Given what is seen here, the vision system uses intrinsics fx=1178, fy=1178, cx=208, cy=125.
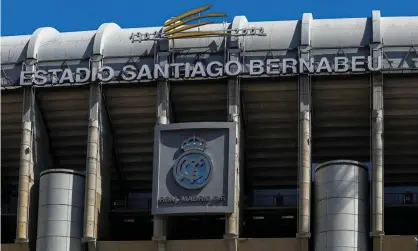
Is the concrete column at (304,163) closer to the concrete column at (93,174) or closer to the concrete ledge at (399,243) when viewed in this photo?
the concrete ledge at (399,243)

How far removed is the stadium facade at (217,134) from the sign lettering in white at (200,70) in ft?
0.33

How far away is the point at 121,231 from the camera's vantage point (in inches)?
3605

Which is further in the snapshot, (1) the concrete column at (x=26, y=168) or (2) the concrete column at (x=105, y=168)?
(2) the concrete column at (x=105, y=168)

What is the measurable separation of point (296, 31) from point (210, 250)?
685 inches

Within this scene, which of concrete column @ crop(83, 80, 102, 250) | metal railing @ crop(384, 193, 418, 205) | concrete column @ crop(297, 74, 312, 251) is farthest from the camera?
metal railing @ crop(384, 193, 418, 205)

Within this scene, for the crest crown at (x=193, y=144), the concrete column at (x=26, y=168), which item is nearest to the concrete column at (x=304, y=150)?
the crest crown at (x=193, y=144)

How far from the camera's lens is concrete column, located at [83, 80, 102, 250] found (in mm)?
83812

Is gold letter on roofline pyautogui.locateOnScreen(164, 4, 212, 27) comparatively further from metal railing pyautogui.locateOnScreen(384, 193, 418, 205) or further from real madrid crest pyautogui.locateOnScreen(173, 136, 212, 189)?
metal railing pyautogui.locateOnScreen(384, 193, 418, 205)

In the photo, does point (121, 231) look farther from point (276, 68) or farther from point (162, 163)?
point (276, 68)

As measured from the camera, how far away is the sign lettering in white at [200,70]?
3285 inches

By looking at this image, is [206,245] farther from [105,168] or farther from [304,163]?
[105,168]

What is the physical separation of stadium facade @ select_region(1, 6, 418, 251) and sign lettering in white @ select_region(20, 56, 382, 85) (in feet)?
0.33

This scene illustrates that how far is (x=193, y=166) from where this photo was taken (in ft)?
275

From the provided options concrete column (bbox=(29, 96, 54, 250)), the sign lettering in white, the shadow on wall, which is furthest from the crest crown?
concrete column (bbox=(29, 96, 54, 250))
